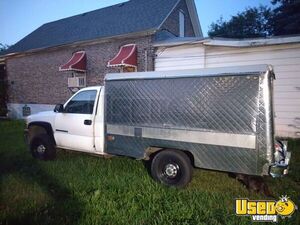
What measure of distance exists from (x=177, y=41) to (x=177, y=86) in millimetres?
8350

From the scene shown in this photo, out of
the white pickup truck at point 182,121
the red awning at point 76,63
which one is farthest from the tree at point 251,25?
the white pickup truck at point 182,121

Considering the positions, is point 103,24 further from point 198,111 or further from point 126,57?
point 198,111

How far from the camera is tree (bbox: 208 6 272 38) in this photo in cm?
2736

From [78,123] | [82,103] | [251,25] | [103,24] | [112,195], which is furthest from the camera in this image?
[251,25]

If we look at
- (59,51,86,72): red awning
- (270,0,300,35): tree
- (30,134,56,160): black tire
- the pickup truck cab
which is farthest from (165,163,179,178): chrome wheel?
(270,0,300,35): tree

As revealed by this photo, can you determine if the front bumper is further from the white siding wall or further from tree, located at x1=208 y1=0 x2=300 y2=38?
tree, located at x1=208 y1=0 x2=300 y2=38

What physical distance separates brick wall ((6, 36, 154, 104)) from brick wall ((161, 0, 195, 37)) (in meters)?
2.82

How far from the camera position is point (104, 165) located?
21.2 ft

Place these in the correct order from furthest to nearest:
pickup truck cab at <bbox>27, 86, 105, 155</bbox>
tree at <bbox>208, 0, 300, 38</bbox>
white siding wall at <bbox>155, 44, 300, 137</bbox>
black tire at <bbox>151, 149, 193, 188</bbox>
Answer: tree at <bbox>208, 0, 300, 38</bbox> → white siding wall at <bbox>155, 44, 300, 137</bbox> → pickup truck cab at <bbox>27, 86, 105, 155</bbox> → black tire at <bbox>151, 149, 193, 188</bbox>

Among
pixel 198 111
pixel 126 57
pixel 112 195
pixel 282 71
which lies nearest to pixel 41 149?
pixel 112 195

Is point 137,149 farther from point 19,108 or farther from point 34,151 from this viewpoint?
point 19,108

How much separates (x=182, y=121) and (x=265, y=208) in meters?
2.04

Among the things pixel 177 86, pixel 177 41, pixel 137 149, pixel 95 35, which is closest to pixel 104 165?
pixel 137 149

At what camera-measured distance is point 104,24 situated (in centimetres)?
1748
